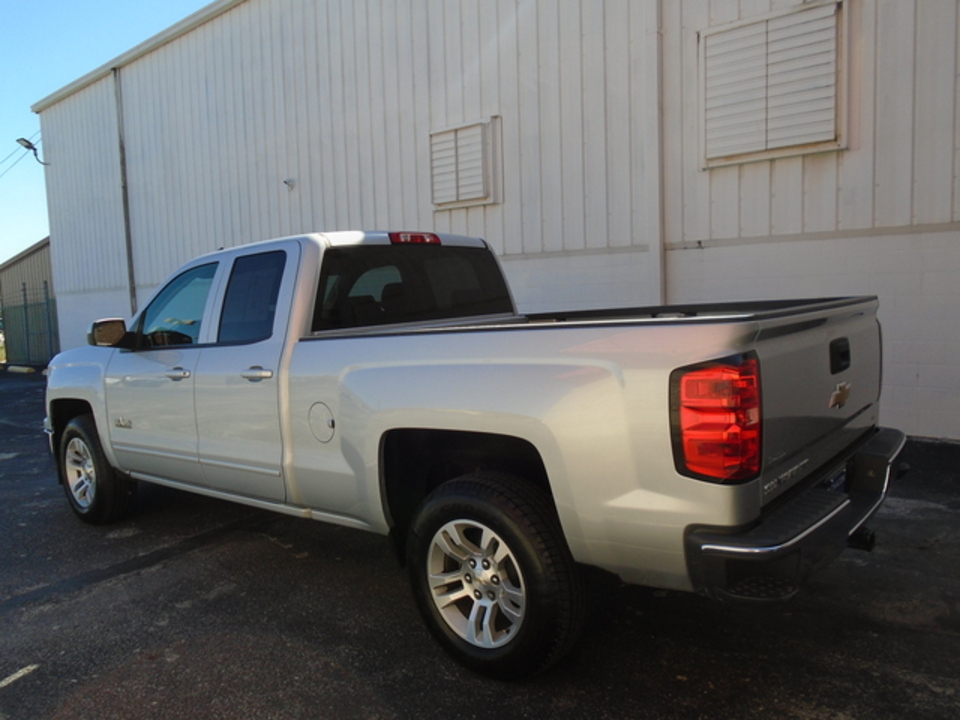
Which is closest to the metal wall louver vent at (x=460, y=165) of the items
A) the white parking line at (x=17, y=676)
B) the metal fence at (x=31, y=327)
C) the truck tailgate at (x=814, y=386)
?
the truck tailgate at (x=814, y=386)

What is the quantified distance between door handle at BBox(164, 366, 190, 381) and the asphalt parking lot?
3.67ft

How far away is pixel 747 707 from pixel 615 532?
33.7 inches

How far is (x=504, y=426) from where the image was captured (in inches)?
113

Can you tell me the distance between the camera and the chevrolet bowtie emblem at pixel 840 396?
3.07m

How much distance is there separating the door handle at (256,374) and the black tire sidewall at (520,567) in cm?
121

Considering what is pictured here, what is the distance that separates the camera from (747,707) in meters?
2.77

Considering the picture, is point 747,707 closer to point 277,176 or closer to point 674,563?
point 674,563

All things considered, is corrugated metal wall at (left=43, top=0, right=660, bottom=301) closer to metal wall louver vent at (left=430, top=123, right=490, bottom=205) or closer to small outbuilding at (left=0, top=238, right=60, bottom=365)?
metal wall louver vent at (left=430, top=123, right=490, bottom=205)

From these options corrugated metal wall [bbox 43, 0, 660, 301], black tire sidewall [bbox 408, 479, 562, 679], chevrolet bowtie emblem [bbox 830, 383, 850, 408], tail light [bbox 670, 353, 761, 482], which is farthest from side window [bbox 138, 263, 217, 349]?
corrugated metal wall [bbox 43, 0, 660, 301]

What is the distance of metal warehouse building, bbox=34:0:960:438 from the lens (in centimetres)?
666

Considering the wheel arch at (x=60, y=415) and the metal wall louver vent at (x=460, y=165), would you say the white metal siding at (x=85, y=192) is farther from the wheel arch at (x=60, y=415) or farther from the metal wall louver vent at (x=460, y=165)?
the wheel arch at (x=60, y=415)

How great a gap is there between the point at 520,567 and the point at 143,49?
1619cm

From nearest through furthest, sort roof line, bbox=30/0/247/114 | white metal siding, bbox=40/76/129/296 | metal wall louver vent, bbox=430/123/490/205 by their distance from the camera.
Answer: metal wall louver vent, bbox=430/123/490/205, roof line, bbox=30/0/247/114, white metal siding, bbox=40/76/129/296

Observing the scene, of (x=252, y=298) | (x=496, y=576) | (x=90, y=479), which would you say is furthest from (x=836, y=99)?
(x=90, y=479)
